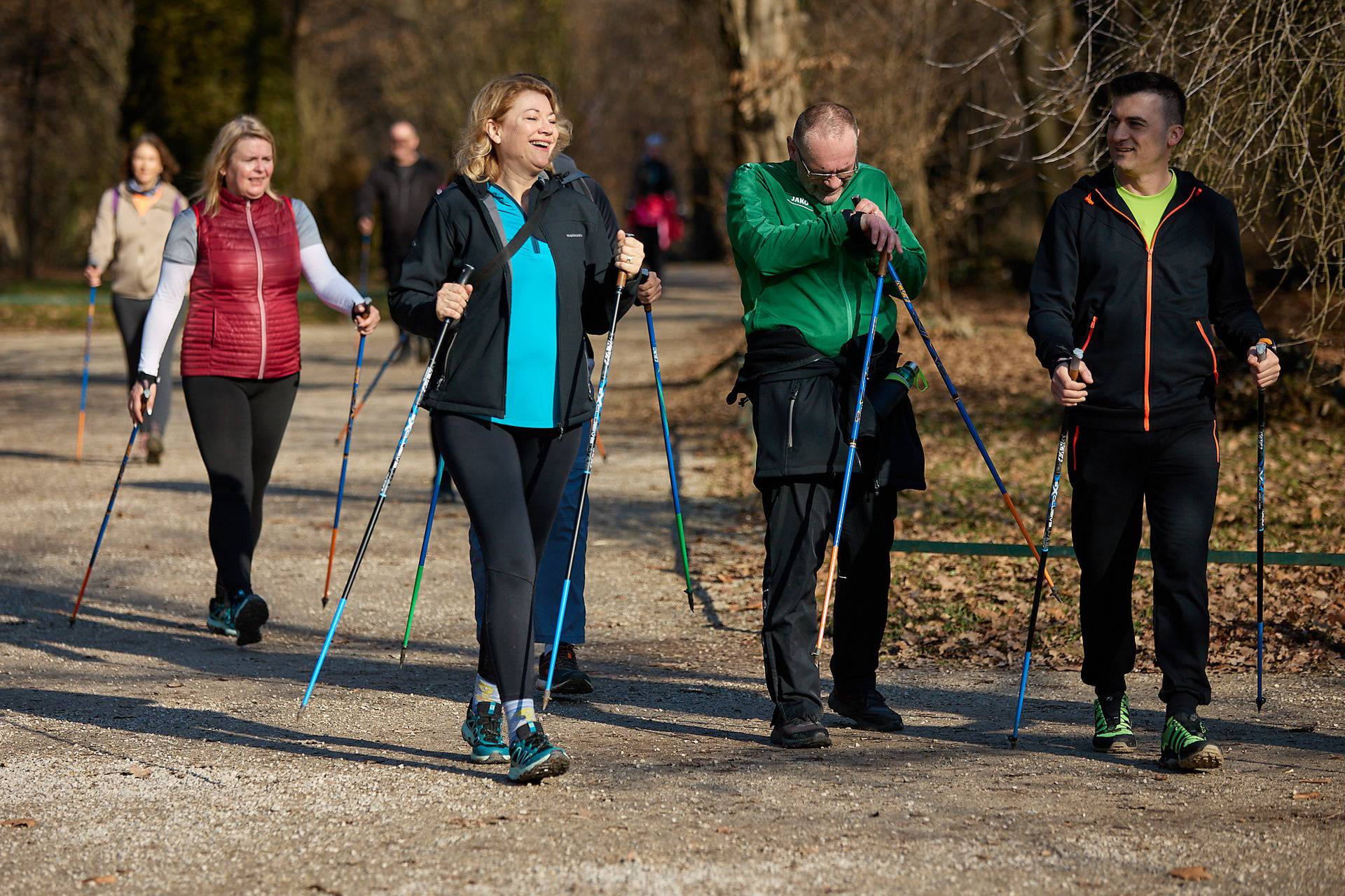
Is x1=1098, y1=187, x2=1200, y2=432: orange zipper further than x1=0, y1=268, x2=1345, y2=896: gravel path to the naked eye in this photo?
Yes

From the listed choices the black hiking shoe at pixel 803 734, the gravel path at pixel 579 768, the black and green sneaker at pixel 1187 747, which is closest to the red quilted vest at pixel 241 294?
the gravel path at pixel 579 768

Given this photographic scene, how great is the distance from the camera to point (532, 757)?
4.89m

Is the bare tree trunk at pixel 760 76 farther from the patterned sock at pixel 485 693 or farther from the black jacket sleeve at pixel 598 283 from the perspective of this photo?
the patterned sock at pixel 485 693

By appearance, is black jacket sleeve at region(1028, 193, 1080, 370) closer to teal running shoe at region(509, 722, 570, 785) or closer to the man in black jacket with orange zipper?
the man in black jacket with orange zipper

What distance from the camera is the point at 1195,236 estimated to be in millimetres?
5137

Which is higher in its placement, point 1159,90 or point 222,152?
point 1159,90

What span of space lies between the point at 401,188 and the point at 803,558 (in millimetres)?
8919

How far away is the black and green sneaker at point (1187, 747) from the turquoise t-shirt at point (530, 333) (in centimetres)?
208

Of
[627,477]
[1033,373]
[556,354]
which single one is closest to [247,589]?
[556,354]

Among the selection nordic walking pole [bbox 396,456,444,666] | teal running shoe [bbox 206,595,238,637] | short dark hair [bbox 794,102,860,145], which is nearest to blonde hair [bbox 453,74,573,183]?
short dark hair [bbox 794,102,860,145]

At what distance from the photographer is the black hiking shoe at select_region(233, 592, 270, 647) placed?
23.5 ft

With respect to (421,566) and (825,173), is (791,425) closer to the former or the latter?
(825,173)

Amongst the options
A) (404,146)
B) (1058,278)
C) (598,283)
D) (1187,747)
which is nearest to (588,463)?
(598,283)

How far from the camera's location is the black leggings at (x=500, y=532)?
4910mm
